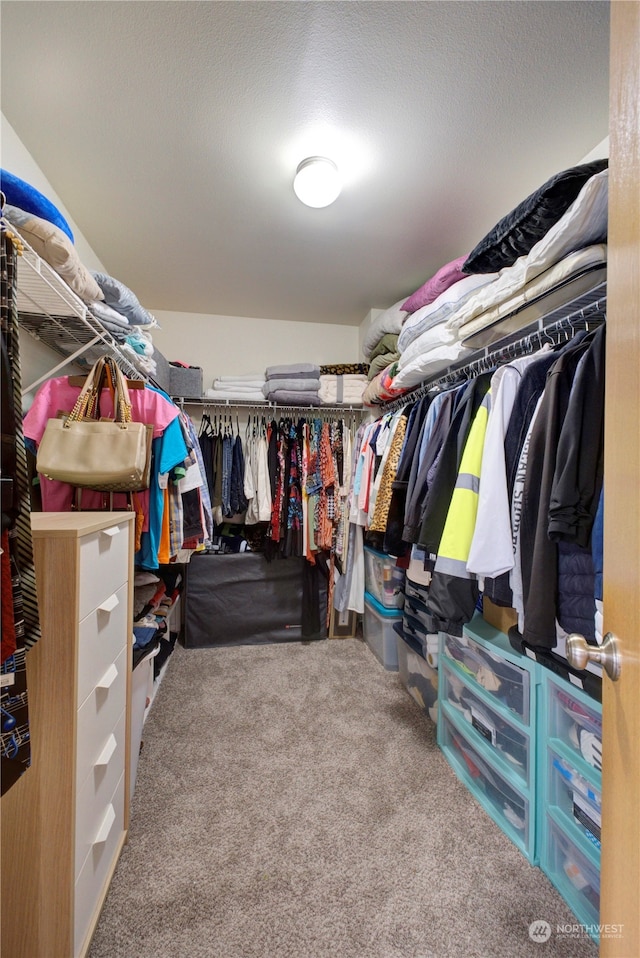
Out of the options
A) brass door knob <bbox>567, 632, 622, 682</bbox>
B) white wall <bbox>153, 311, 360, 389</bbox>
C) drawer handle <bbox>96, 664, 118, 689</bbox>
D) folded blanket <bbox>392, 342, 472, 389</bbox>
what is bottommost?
drawer handle <bbox>96, 664, 118, 689</bbox>

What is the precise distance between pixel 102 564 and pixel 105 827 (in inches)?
27.7

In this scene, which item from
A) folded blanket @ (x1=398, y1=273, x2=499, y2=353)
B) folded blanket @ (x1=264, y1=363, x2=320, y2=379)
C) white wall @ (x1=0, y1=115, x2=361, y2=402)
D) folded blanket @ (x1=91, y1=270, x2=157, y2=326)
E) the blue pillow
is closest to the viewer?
the blue pillow

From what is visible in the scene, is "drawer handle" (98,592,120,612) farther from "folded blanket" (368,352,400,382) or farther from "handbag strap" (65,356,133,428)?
"folded blanket" (368,352,400,382)

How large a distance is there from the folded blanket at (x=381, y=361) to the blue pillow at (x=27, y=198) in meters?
1.72

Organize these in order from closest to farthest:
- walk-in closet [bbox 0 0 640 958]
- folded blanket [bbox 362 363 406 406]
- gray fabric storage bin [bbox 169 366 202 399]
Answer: walk-in closet [bbox 0 0 640 958] < folded blanket [bbox 362 363 406 406] < gray fabric storage bin [bbox 169 366 202 399]

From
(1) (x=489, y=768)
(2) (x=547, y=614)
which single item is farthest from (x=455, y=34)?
(1) (x=489, y=768)

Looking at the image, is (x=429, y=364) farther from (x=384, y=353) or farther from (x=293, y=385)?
(x=293, y=385)

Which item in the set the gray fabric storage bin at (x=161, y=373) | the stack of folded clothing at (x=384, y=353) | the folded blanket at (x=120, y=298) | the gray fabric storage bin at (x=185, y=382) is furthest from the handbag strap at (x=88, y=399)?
the stack of folded clothing at (x=384, y=353)

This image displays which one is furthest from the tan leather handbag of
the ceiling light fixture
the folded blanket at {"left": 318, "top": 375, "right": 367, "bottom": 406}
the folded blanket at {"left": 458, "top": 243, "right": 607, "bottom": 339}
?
the folded blanket at {"left": 318, "top": 375, "right": 367, "bottom": 406}

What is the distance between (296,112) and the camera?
1.34 m

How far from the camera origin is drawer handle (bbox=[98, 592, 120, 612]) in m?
0.99

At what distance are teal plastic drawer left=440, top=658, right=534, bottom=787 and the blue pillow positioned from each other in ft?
6.94

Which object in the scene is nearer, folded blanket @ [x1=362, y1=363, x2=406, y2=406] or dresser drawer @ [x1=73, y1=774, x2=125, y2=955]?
dresser drawer @ [x1=73, y1=774, x2=125, y2=955]

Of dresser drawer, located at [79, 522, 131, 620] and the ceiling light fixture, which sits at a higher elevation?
the ceiling light fixture
